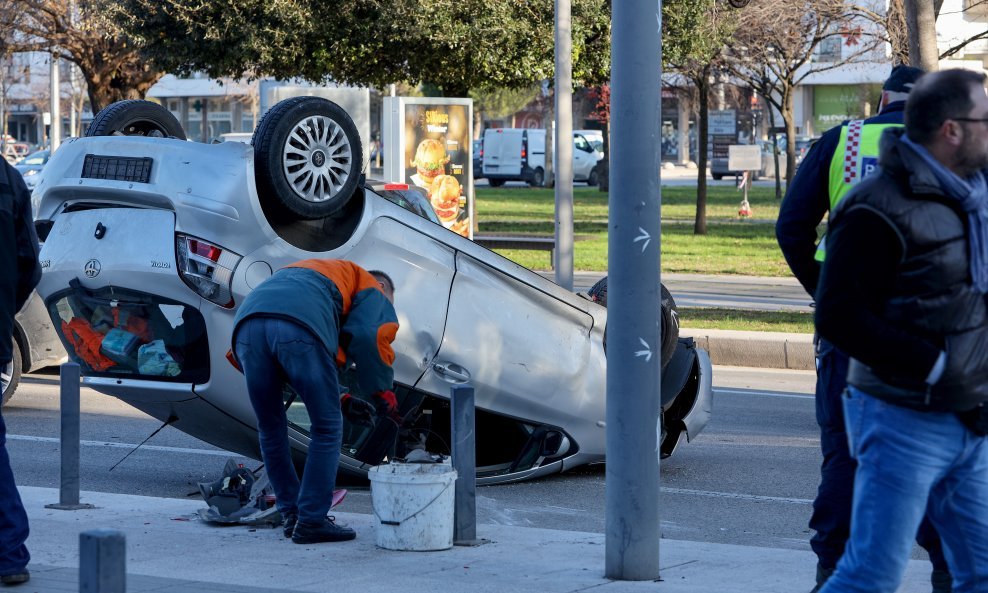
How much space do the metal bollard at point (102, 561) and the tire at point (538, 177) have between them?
47.7m

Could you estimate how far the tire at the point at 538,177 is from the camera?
50781 mm

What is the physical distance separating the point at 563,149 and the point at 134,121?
296 inches

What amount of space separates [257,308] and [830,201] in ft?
8.22

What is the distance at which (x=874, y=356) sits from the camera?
342 centimetres

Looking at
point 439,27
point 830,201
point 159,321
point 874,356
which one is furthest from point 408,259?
point 439,27

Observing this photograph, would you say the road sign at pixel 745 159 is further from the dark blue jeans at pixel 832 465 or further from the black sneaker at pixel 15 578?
the black sneaker at pixel 15 578

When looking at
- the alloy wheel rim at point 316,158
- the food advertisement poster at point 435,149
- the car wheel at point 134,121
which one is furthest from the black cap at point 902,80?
the food advertisement poster at point 435,149

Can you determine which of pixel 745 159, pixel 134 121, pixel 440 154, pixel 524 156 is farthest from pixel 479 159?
pixel 134 121

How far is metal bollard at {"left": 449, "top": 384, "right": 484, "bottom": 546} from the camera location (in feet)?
19.9

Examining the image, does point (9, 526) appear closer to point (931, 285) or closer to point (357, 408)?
point (357, 408)

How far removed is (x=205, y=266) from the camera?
Answer: 21.8 feet

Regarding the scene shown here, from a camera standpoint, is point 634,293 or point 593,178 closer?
point 634,293

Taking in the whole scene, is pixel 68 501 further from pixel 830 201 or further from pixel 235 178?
pixel 830 201

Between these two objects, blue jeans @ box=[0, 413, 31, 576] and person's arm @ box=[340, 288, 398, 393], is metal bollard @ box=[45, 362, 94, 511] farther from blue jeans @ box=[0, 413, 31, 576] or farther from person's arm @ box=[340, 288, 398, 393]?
person's arm @ box=[340, 288, 398, 393]
